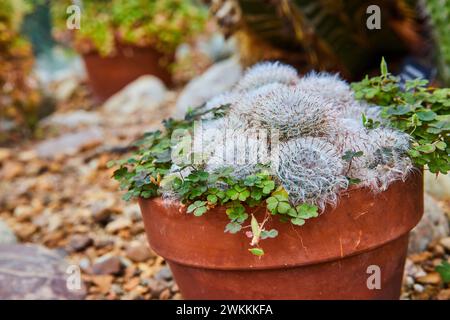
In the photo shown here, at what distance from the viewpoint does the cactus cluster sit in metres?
1.54

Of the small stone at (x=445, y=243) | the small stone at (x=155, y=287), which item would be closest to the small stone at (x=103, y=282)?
the small stone at (x=155, y=287)

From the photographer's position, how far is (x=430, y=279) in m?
2.20

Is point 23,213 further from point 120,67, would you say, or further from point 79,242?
point 120,67

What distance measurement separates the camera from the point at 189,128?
6.65ft

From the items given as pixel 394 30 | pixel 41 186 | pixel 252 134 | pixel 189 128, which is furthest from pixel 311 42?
pixel 252 134

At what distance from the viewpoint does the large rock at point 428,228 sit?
95.0 inches

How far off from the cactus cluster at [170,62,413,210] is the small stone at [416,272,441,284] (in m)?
0.74

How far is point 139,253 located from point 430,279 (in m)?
1.20

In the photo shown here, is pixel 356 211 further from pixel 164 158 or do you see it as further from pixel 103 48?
pixel 103 48

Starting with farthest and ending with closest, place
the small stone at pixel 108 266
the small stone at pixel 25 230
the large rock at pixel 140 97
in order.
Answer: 1. the large rock at pixel 140 97
2. the small stone at pixel 25 230
3. the small stone at pixel 108 266

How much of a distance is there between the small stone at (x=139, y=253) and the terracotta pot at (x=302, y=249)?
2.82 feet

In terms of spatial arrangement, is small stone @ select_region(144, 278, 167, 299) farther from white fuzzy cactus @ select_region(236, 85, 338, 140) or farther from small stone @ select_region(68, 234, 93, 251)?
white fuzzy cactus @ select_region(236, 85, 338, 140)

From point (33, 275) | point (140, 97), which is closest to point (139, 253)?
point (33, 275)

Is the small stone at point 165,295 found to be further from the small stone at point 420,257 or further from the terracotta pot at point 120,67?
the terracotta pot at point 120,67
